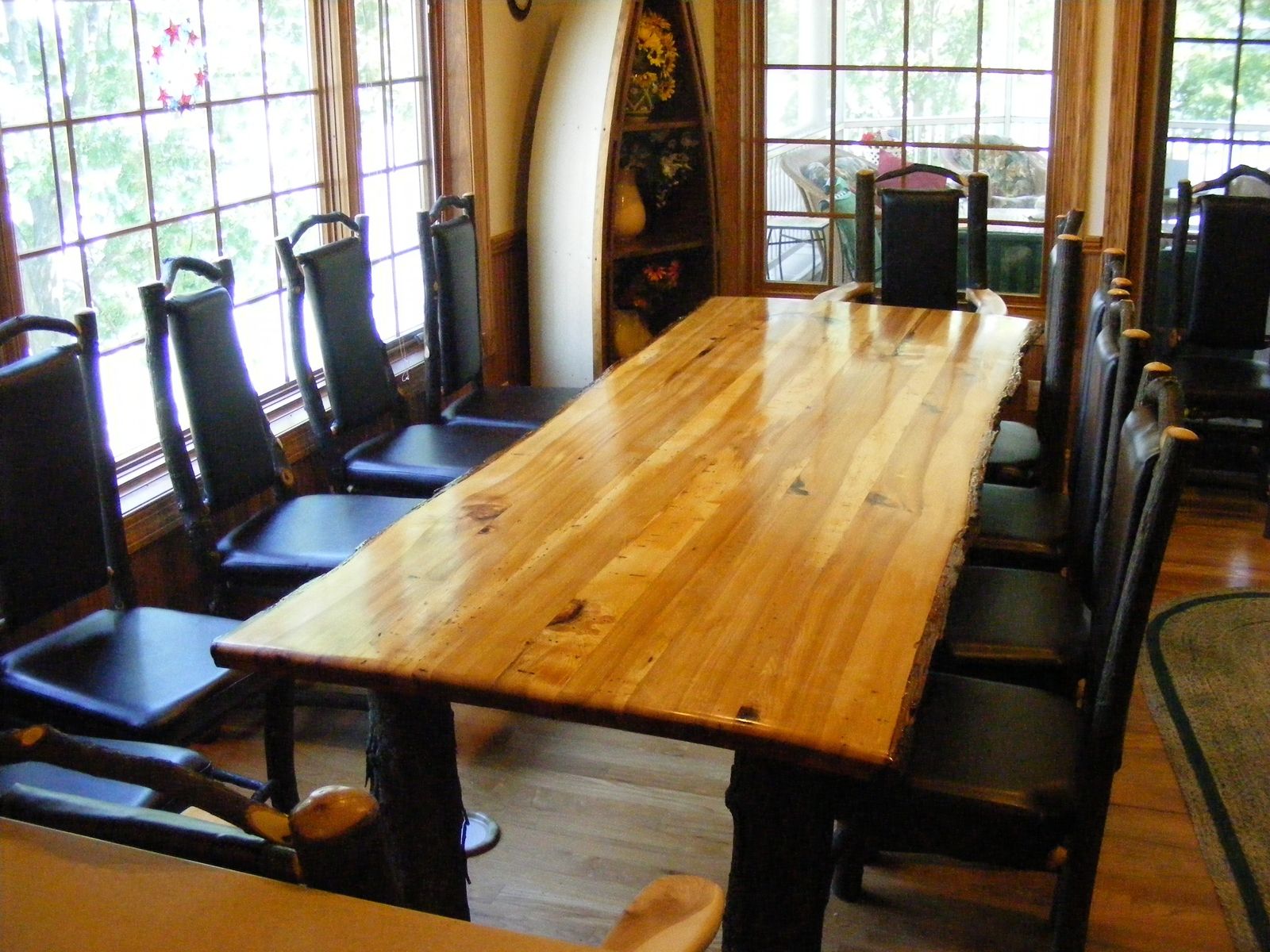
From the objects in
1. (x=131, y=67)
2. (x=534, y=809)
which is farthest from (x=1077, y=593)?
(x=131, y=67)

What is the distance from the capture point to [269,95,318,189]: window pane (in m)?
3.79

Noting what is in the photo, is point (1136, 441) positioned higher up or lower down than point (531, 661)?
higher up

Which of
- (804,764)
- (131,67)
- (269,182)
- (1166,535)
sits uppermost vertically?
(131,67)

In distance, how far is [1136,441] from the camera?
2.09 metres

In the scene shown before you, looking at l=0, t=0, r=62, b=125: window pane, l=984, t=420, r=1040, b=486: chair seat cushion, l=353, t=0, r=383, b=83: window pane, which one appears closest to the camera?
l=0, t=0, r=62, b=125: window pane

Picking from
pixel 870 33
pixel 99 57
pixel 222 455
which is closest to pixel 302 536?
pixel 222 455

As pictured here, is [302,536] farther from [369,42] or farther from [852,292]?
[852,292]

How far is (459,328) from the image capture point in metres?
3.97

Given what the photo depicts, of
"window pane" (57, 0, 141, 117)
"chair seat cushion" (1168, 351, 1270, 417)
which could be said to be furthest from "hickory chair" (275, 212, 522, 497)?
"chair seat cushion" (1168, 351, 1270, 417)

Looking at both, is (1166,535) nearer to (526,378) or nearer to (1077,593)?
(1077,593)

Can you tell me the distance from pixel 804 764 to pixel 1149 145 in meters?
4.05

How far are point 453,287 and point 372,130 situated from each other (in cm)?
70

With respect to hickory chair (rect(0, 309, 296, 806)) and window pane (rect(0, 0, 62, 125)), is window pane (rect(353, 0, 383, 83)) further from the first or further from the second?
hickory chair (rect(0, 309, 296, 806))

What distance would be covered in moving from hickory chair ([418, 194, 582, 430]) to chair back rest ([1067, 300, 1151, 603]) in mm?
1489
